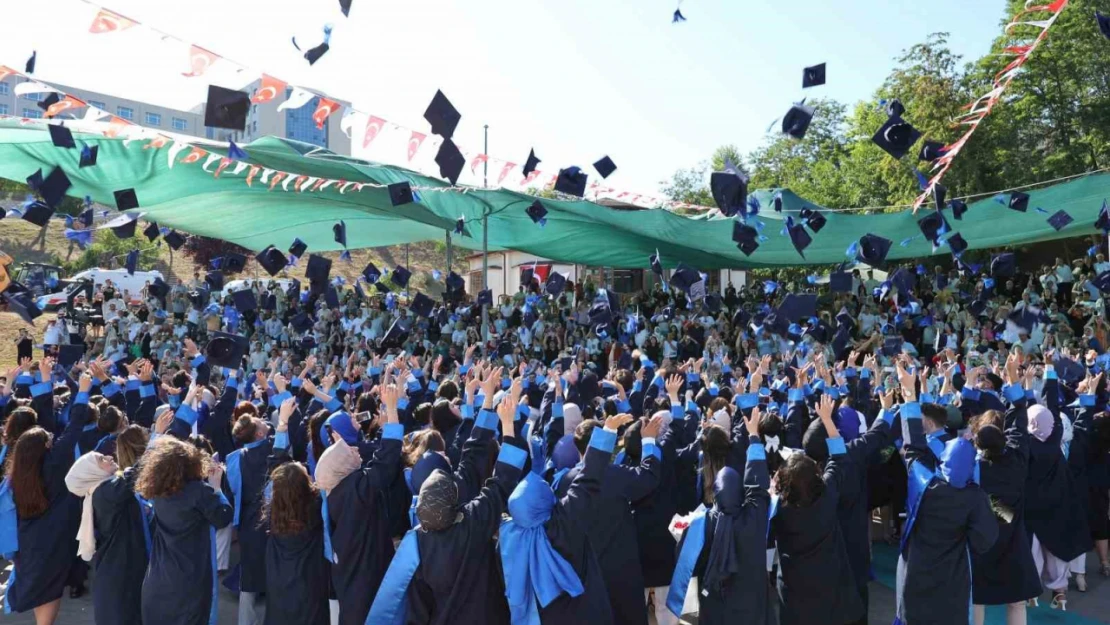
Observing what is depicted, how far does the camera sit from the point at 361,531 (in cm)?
395

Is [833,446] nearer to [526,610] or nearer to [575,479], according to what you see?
[575,479]

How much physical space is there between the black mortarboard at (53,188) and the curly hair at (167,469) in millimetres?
7679

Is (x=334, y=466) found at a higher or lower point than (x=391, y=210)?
lower

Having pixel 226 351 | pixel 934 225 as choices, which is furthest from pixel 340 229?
pixel 934 225

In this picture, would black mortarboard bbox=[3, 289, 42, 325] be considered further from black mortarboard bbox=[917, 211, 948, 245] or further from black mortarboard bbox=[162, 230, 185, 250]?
black mortarboard bbox=[917, 211, 948, 245]

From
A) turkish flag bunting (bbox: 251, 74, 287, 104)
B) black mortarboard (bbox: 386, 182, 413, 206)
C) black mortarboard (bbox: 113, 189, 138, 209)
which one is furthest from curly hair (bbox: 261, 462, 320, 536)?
black mortarboard (bbox: 113, 189, 138, 209)

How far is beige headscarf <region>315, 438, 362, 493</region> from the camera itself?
3.81 m

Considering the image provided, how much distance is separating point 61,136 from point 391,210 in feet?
14.1

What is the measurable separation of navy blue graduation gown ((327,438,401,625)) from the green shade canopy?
781cm

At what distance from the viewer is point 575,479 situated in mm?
3627

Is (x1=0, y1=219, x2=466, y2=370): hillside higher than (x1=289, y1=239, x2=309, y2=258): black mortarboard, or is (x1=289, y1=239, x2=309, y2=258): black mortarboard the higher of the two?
(x1=0, y1=219, x2=466, y2=370): hillside

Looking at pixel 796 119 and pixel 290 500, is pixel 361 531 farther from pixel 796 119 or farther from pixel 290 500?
pixel 796 119

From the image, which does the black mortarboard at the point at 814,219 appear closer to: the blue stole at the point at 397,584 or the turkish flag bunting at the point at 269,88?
the turkish flag bunting at the point at 269,88

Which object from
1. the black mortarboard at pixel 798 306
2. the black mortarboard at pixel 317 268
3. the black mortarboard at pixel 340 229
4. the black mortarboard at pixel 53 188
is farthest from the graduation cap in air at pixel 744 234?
the black mortarboard at pixel 53 188
